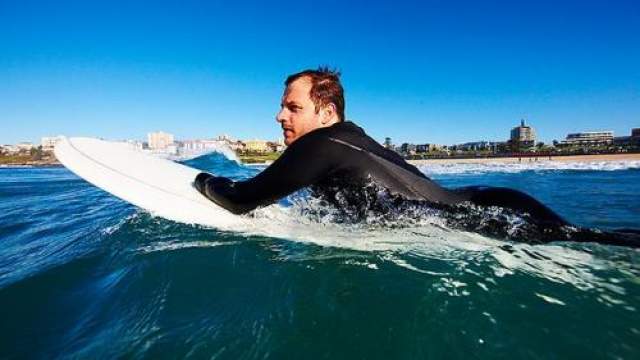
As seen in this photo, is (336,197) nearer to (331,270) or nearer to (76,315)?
(331,270)

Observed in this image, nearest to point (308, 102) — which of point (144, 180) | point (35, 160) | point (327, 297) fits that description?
point (327, 297)

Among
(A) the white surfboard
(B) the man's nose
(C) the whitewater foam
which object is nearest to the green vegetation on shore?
(C) the whitewater foam

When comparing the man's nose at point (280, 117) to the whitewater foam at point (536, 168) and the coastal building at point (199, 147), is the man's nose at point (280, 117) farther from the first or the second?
the coastal building at point (199, 147)

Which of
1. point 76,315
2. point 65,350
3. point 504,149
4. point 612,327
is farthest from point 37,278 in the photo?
point 504,149

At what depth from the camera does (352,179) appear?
2.97 meters

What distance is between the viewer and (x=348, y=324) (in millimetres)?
1655

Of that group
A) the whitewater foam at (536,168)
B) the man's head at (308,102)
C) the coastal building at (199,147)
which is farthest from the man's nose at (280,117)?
A: the coastal building at (199,147)

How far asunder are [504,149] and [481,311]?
143804mm

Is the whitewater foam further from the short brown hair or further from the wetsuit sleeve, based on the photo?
the wetsuit sleeve

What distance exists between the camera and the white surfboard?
394 centimetres

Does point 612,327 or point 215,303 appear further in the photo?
point 215,303

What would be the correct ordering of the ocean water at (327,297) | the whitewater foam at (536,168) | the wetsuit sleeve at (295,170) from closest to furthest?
the ocean water at (327,297) < the wetsuit sleeve at (295,170) < the whitewater foam at (536,168)

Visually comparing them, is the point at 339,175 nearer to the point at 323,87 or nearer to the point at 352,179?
the point at 352,179

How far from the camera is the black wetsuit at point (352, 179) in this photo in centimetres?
283
